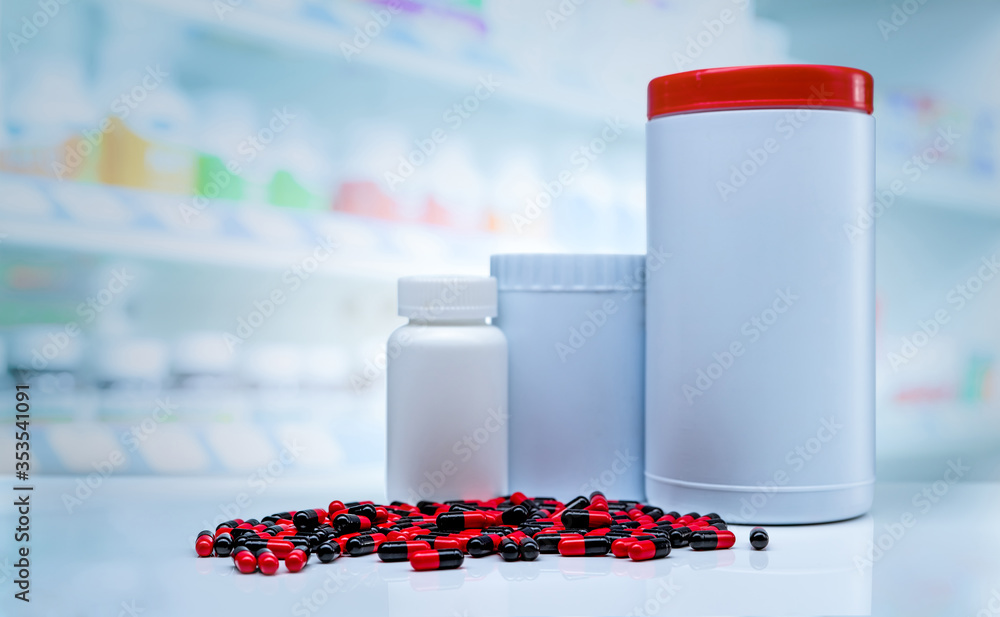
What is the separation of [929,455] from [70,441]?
164cm

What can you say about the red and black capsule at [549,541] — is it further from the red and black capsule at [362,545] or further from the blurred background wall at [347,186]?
the blurred background wall at [347,186]

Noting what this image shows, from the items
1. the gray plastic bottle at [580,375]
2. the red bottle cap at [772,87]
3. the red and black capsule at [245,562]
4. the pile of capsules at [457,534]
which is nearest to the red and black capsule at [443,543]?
the pile of capsules at [457,534]

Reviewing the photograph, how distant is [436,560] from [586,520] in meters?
0.23

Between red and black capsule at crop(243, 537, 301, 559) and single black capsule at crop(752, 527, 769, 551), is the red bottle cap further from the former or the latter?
red and black capsule at crop(243, 537, 301, 559)

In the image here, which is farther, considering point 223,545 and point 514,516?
point 514,516

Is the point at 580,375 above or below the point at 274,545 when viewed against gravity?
above

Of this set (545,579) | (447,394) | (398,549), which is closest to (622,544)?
(545,579)

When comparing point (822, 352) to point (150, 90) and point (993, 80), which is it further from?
point (150, 90)

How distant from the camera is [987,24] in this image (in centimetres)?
197

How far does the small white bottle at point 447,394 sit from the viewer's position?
1.54 m

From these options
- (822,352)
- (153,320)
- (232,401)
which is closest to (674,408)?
(822,352)

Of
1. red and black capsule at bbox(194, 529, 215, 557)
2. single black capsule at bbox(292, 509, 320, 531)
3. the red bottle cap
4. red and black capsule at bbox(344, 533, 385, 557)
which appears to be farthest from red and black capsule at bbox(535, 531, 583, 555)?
the red bottle cap

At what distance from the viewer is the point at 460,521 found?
1373mm

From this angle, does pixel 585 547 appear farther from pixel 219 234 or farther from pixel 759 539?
pixel 219 234
